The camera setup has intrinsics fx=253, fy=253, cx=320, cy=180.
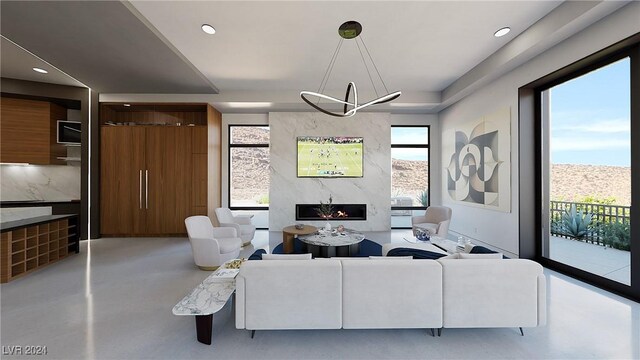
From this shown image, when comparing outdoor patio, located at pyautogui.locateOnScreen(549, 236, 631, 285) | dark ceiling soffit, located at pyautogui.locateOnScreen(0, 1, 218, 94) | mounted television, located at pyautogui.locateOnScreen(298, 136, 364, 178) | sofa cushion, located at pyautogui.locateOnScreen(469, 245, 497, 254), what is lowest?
outdoor patio, located at pyautogui.locateOnScreen(549, 236, 631, 285)

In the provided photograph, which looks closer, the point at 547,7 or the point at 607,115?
the point at 547,7

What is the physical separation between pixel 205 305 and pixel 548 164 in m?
5.09

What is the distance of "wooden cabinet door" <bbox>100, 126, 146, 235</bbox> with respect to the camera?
5520mm

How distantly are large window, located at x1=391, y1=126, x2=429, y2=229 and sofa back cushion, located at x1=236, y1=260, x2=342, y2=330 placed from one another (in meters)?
5.13

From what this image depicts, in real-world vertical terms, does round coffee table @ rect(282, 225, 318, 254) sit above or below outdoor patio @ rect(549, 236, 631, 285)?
above

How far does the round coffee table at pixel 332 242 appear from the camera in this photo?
3755mm

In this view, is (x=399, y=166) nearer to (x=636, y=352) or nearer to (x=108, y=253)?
(x=636, y=352)

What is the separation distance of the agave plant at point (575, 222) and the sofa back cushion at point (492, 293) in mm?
3690

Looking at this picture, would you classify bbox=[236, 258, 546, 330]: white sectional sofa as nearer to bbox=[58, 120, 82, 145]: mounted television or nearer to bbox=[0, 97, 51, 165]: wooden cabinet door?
bbox=[58, 120, 82, 145]: mounted television

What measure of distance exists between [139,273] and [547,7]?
6.20m

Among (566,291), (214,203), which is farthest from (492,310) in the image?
(214,203)

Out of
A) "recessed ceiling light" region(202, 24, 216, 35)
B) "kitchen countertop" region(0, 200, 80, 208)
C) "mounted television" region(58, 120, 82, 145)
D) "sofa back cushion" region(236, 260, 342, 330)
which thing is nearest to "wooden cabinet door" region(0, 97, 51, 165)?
"mounted television" region(58, 120, 82, 145)

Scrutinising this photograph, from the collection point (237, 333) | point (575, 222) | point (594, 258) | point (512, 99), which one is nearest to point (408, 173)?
point (512, 99)

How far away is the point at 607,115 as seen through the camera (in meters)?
3.58
